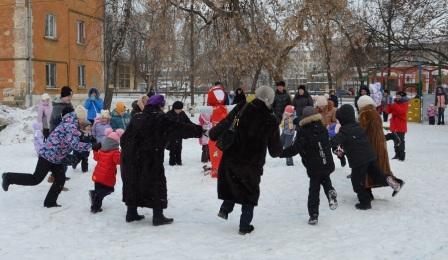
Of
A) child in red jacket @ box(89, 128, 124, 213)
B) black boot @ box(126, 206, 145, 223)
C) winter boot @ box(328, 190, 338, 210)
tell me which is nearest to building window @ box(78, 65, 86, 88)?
child in red jacket @ box(89, 128, 124, 213)

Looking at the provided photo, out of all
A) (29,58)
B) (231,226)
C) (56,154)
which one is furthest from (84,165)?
(29,58)

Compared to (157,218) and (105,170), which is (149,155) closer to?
(157,218)

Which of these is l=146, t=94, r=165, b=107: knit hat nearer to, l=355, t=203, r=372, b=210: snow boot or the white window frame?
l=355, t=203, r=372, b=210: snow boot

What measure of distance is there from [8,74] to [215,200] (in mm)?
22717

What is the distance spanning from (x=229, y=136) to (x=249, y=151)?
0.97ft

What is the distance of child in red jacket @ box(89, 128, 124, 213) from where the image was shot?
283 inches

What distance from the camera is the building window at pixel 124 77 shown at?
66256 mm

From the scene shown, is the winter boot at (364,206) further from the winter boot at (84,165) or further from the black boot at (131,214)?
the winter boot at (84,165)

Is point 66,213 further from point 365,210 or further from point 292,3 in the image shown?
point 292,3

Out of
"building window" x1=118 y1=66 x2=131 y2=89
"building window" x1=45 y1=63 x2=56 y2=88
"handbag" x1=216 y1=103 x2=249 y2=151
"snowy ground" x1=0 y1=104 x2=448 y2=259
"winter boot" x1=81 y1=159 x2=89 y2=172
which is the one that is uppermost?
"building window" x1=118 y1=66 x2=131 y2=89

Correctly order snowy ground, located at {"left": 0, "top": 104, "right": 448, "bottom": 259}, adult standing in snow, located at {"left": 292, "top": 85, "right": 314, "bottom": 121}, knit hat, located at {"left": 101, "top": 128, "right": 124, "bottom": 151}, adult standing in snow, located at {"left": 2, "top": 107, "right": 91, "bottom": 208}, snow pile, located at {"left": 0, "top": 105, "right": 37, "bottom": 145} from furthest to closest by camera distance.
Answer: snow pile, located at {"left": 0, "top": 105, "right": 37, "bottom": 145}
adult standing in snow, located at {"left": 292, "top": 85, "right": 314, "bottom": 121}
adult standing in snow, located at {"left": 2, "top": 107, "right": 91, "bottom": 208}
knit hat, located at {"left": 101, "top": 128, "right": 124, "bottom": 151}
snowy ground, located at {"left": 0, "top": 104, "right": 448, "bottom": 259}

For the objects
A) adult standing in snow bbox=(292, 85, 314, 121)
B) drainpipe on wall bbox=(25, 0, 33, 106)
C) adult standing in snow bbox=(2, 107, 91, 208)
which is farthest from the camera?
drainpipe on wall bbox=(25, 0, 33, 106)

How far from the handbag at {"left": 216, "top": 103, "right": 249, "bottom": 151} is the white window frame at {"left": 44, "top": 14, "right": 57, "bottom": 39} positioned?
979 inches

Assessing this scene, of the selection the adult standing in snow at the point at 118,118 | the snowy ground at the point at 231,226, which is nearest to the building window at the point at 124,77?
the adult standing in snow at the point at 118,118
